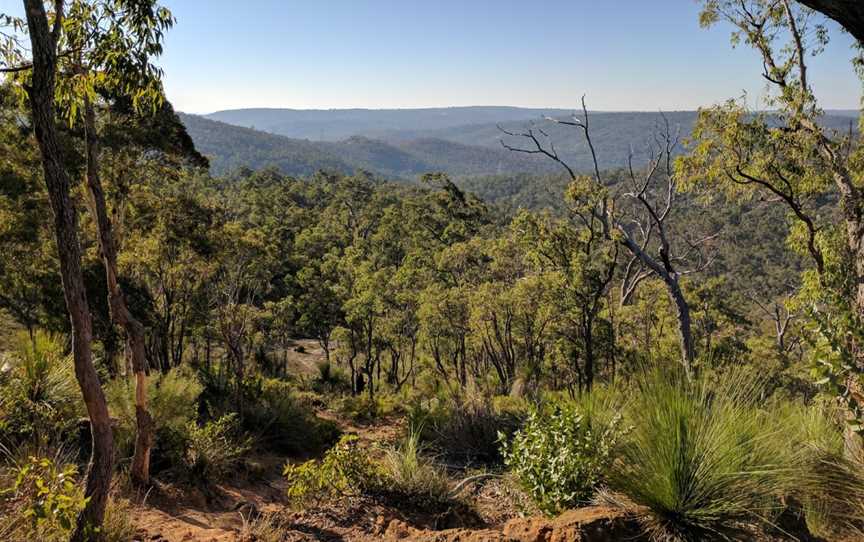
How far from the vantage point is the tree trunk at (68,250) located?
298 cm

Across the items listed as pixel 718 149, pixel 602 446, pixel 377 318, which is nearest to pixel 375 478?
pixel 602 446

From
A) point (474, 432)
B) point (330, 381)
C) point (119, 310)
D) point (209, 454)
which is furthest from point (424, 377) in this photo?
point (119, 310)

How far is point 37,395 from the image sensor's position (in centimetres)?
580

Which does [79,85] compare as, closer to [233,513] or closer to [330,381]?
[233,513]

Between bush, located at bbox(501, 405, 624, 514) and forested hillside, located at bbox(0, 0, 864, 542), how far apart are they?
0.02 meters

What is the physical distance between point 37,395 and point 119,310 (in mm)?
1510

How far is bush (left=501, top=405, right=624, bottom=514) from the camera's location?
322 cm

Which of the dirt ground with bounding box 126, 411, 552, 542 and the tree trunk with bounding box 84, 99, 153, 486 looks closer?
the dirt ground with bounding box 126, 411, 552, 542

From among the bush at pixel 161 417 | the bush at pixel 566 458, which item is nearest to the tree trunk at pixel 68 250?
the bush at pixel 566 458

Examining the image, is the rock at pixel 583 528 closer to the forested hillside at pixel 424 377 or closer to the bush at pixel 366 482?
the forested hillside at pixel 424 377

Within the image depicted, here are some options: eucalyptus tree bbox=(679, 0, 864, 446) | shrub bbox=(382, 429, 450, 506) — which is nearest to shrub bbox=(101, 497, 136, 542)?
shrub bbox=(382, 429, 450, 506)

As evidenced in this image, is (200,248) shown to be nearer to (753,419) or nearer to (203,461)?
(203,461)

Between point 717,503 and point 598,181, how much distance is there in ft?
31.4

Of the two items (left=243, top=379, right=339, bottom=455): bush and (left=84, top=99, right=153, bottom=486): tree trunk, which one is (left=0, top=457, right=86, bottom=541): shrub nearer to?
(left=84, top=99, right=153, bottom=486): tree trunk
